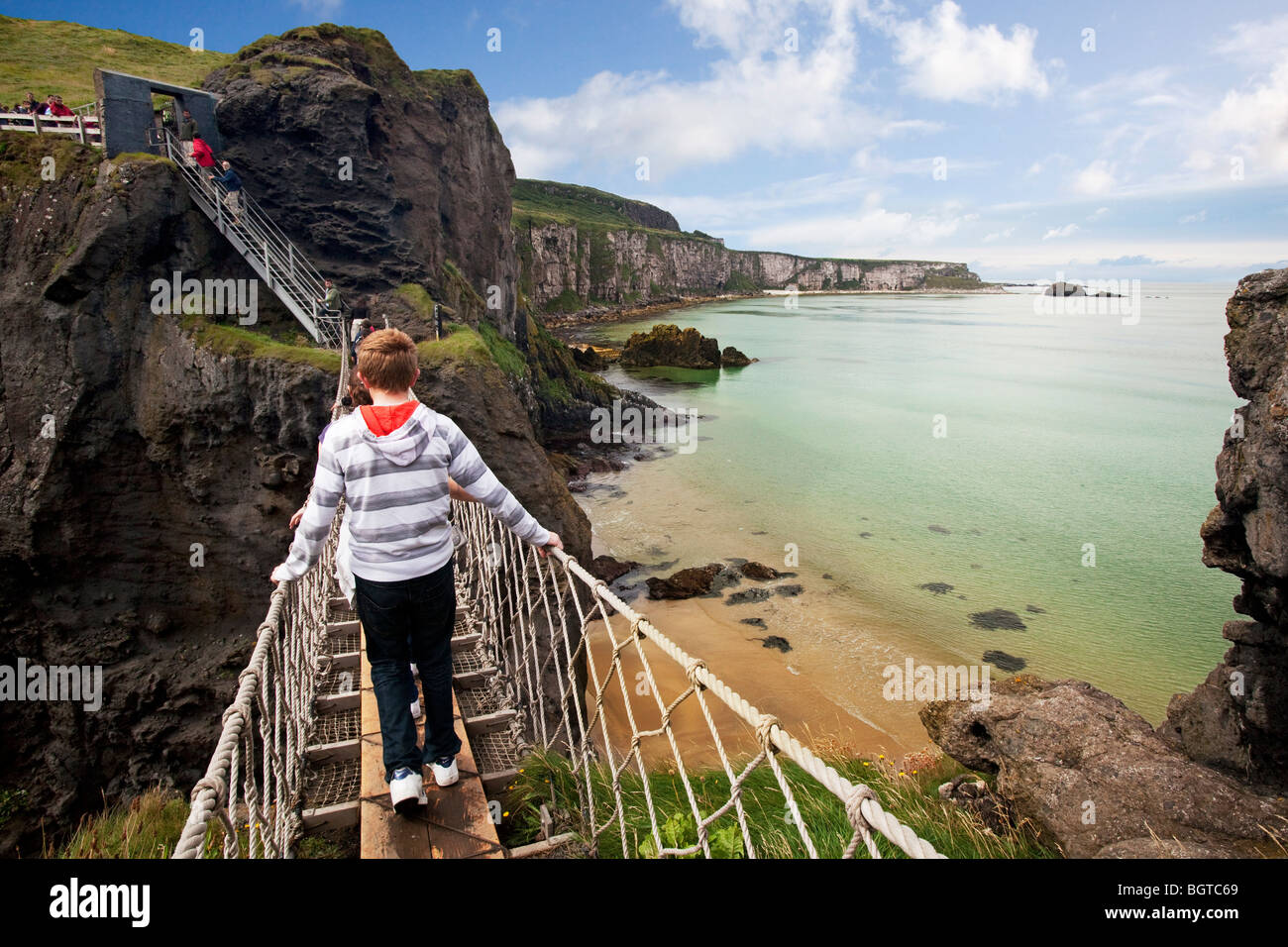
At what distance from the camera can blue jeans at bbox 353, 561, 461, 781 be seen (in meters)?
3.16

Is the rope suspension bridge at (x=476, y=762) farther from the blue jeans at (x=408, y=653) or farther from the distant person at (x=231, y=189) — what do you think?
the distant person at (x=231, y=189)

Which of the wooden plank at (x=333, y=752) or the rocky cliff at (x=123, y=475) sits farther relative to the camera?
the rocky cliff at (x=123, y=475)

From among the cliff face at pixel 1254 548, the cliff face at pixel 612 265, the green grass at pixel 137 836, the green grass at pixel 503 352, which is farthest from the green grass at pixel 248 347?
the cliff face at pixel 612 265

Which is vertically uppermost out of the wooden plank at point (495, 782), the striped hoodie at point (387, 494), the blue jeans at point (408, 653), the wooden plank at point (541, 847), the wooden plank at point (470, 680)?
the striped hoodie at point (387, 494)

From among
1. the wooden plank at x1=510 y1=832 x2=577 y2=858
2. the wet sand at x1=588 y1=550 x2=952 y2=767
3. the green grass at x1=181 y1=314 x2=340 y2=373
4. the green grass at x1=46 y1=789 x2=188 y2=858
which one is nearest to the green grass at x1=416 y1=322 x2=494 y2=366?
the green grass at x1=181 y1=314 x2=340 y2=373

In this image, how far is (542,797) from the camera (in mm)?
3707

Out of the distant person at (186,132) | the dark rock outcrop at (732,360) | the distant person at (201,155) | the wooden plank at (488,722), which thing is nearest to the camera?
the wooden plank at (488,722)

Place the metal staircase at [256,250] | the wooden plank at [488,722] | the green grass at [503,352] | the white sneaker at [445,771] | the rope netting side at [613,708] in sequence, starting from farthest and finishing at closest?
the green grass at [503,352], the metal staircase at [256,250], the wooden plank at [488,722], the white sneaker at [445,771], the rope netting side at [613,708]

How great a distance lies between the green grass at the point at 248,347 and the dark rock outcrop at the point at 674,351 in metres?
43.3

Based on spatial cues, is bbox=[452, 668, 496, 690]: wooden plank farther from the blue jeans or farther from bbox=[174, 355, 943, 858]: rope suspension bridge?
the blue jeans

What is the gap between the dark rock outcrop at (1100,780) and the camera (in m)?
4.92

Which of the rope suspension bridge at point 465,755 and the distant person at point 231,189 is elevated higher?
the distant person at point 231,189
